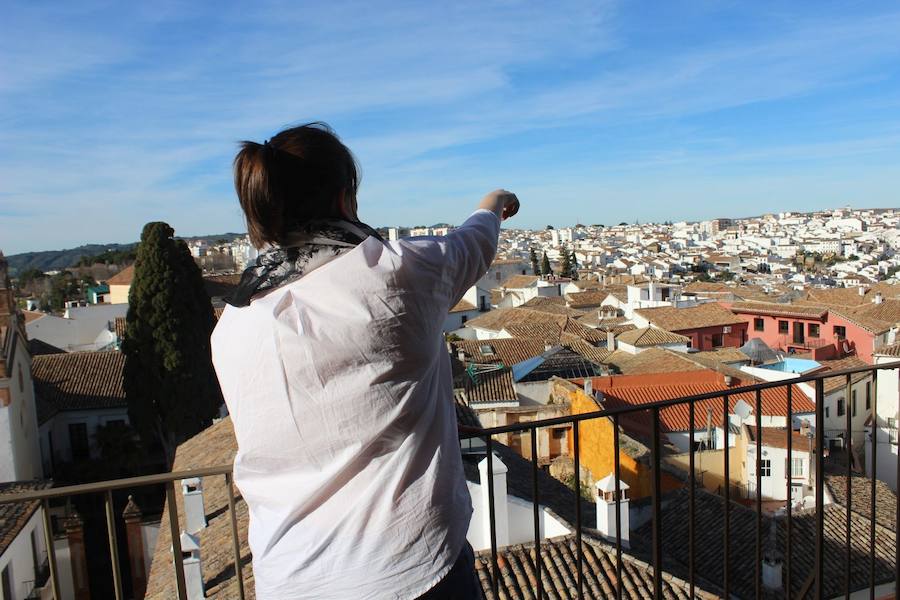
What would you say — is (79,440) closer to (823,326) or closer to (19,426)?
(19,426)

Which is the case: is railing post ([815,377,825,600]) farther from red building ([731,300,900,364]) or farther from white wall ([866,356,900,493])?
red building ([731,300,900,364])

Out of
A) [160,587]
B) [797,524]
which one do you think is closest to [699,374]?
[797,524]

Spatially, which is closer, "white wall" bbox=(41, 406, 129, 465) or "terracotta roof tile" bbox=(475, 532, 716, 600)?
"terracotta roof tile" bbox=(475, 532, 716, 600)

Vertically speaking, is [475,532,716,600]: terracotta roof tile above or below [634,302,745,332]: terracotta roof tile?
above

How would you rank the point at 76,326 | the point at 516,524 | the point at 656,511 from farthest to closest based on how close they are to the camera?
the point at 76,326 → the point at 516,524 → the point at 656,511

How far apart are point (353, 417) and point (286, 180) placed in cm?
43

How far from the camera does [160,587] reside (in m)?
6.35

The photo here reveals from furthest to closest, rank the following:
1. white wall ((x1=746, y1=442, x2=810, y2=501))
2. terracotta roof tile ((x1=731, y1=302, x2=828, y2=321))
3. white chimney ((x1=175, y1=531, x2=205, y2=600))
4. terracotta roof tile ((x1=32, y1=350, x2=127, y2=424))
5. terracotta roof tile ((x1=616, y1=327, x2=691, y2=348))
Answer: terracotta roof tile ((x1=731, y1=302, x2=828, y2=321)), terracotta roof tile ((x1=616, y1=327, x2=691, y2=348)), terracotta roof tile ((x1=32, y1=350, x2=127, y2=424)), white wall ((x1=746, y1=442, x2=810, y2=501)), white chimney ((x1=175, y1=531, x2=205, y2=600))

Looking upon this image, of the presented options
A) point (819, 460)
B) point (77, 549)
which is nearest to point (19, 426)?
point (77, 549)

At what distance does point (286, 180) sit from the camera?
1.34 m

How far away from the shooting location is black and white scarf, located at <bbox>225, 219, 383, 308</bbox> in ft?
4.29

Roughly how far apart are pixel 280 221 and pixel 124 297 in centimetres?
3657

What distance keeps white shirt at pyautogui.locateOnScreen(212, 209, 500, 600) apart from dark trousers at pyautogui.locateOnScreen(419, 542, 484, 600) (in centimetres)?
3

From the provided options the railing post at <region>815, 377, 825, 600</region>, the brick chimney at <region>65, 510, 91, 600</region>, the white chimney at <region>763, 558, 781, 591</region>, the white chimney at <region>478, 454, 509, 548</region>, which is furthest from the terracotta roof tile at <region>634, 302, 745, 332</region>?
the railing post at <region>815, 377, 825, 600</region>
